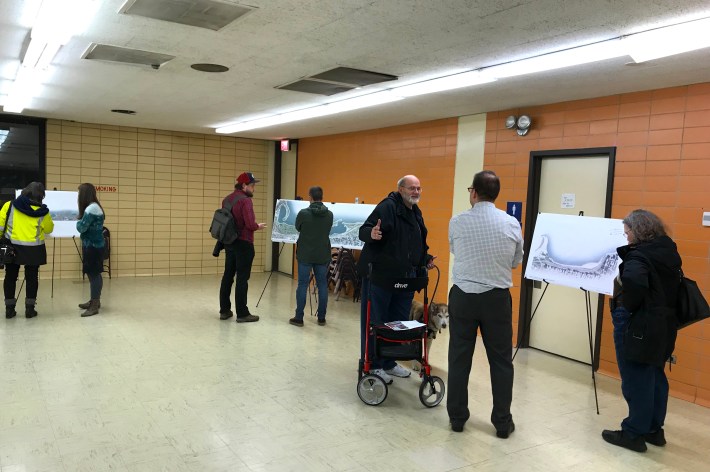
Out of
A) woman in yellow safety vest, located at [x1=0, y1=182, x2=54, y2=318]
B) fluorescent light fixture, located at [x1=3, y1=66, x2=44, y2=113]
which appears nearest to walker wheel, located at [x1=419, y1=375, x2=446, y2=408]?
fluorescent light fixture, located at [x1=3, y1=66, x2=44, y2=113]

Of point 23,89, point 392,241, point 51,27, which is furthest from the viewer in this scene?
point 23,89

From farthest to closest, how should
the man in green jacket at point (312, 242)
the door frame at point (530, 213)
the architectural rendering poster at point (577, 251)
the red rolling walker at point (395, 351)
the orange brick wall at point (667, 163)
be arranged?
the man in green jacket at point (312, 242)
the door frame at point (530, 213)
the orange brick wall at point (667, 163)
the architectural rendering poster at point (577, 251)
the red rolling walker at point (395, 351)

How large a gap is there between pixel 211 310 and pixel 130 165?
12.5 feet

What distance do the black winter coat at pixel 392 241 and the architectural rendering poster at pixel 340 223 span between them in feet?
8.74

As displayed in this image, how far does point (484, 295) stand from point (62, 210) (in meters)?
5.96

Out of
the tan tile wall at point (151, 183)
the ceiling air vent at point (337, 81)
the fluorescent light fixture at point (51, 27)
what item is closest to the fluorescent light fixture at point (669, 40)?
the ceiling air vent at point (337, 81)

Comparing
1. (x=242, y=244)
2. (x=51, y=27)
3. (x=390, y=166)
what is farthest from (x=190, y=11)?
(x=390, y=166)

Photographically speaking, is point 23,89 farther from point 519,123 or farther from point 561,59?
point 561,59

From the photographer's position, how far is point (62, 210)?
6.95m

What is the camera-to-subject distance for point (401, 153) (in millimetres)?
7309

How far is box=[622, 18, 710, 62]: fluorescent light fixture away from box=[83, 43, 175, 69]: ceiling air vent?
3.37 metres

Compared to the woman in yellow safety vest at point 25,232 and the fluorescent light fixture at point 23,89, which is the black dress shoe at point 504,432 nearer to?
the fluorescent light fixture at point 23,89

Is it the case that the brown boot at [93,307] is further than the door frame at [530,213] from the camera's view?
Yes

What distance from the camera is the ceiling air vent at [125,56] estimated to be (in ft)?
13.5
